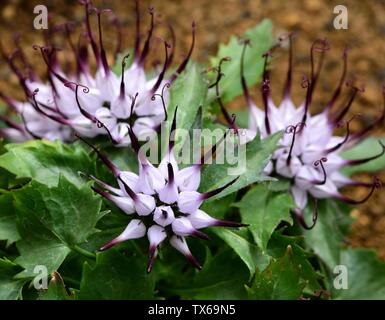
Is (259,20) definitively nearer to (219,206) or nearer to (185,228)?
(219,206)

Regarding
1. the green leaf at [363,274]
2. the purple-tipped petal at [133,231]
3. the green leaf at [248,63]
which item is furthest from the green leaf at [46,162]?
the green leaf at [363,274]

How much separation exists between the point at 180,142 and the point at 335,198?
0.32 meters

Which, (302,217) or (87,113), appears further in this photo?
(302,217)

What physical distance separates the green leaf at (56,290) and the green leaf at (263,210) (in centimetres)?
29

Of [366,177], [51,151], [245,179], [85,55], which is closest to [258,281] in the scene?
[245,179]

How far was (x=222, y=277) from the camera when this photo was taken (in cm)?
121

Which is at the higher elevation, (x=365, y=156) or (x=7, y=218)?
(x=365, y=156)

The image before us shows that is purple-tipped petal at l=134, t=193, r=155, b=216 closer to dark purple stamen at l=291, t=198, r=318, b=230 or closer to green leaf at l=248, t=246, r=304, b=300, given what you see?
green leaf at l=248, t=246, r=304, b=300

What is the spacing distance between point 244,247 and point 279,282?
3.3 inches

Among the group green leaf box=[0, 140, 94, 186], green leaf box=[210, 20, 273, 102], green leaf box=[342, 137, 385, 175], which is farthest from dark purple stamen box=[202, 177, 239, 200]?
green leaf box=[342, 137, 385, 175]

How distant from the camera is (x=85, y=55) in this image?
130 centimetres

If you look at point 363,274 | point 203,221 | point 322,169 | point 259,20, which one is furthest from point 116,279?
point 259,20
